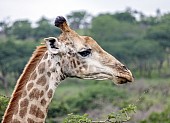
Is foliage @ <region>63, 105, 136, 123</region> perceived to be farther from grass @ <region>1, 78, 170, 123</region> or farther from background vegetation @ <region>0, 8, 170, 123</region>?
grass @ <region>1, 78, 170, 123</region>

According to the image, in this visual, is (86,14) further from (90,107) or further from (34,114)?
(34,114)

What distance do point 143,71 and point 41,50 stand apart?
41.3 meters

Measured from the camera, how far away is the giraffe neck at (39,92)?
4.34 m

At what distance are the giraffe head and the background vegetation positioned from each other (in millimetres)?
15403

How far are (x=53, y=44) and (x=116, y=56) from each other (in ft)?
128

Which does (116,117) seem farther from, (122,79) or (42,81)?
(42,81)

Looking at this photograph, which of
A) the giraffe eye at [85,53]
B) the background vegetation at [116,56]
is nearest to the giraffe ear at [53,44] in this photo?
the giraffe eye at [85,53]

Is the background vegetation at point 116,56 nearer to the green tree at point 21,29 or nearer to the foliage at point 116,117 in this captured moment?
the green tree at point 21,29

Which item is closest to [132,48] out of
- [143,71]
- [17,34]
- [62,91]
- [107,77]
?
[143,71]

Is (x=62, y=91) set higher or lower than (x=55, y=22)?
lower

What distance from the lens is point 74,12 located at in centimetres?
5766

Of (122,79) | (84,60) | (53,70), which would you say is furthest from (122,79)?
(53,70)

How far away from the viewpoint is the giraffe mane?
432cm

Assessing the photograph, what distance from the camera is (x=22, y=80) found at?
175 inches
